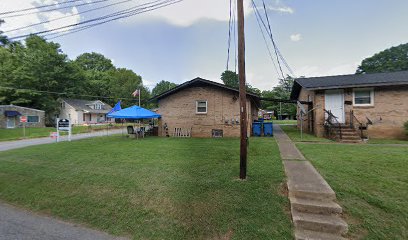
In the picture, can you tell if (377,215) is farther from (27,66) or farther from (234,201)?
(27,66)

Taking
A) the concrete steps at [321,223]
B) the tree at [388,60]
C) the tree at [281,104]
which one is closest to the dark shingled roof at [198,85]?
the concrete steps at [321,223]

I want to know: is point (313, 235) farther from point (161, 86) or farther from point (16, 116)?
point (161, 86)

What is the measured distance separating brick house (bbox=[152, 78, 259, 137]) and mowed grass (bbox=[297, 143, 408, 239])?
817cm

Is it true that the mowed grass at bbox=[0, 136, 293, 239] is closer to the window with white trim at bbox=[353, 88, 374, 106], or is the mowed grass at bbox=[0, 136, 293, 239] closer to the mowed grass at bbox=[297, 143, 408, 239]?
the mowed grass at bbox=[297, 143, 408, 239]

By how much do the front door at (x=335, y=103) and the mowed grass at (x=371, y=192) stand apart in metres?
6.80

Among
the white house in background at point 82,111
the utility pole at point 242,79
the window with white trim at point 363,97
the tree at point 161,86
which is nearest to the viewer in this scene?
the utility pole at point 242,79

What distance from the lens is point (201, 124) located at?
15203 millimetres

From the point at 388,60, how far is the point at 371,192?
6872 cm

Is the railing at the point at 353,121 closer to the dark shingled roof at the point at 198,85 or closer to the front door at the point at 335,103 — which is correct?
the front door at the point at 335,103

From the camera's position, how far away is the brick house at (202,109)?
14586 millimetres

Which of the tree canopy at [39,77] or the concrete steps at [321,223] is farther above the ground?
the tree canopy at [39,77]

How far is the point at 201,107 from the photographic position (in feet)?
50.1

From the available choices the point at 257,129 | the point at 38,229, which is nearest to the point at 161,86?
the point at 257,129

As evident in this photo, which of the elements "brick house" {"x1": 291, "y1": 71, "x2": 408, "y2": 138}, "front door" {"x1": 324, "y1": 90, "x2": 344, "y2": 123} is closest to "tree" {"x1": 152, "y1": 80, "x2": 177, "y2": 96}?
"front door" {"x1": 324, "y1": 90, "x2": 344, "y2": 123}
